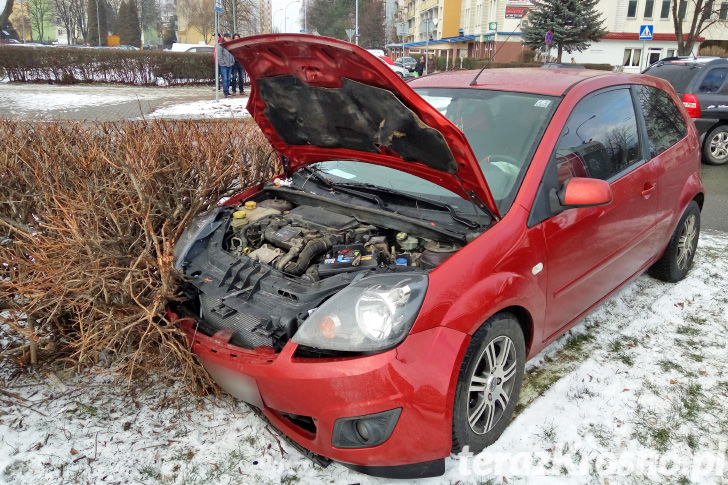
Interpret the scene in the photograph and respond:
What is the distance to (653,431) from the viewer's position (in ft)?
8.81

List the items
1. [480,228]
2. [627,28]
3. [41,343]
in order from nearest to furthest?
[480,228], [41,343], [627,28]

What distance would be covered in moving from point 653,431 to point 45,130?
4.67 m

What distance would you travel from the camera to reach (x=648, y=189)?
3480 millimetres

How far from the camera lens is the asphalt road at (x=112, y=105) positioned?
7057 mm

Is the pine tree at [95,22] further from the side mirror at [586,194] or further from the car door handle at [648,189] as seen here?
the side mirror at [586,194]

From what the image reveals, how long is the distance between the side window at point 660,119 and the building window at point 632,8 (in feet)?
153

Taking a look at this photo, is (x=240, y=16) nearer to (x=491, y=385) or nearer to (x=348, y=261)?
(x=348, y=261)

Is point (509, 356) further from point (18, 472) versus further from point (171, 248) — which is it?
point (18, 472)

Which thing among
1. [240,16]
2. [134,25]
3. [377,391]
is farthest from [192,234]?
[134,25]

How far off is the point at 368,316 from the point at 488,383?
712mm

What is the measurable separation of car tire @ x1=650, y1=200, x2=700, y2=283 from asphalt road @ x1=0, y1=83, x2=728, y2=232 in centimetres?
202

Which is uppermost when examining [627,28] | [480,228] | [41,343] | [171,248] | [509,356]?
[627,28]

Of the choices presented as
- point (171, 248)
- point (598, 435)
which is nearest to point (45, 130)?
point (171, 248)

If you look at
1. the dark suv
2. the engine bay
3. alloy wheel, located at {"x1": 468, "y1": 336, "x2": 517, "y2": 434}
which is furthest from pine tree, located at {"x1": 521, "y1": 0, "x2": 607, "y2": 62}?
alloy wheel, located at {"x1": 468, "y1": 336, "x2": 517, "y2": 434}
